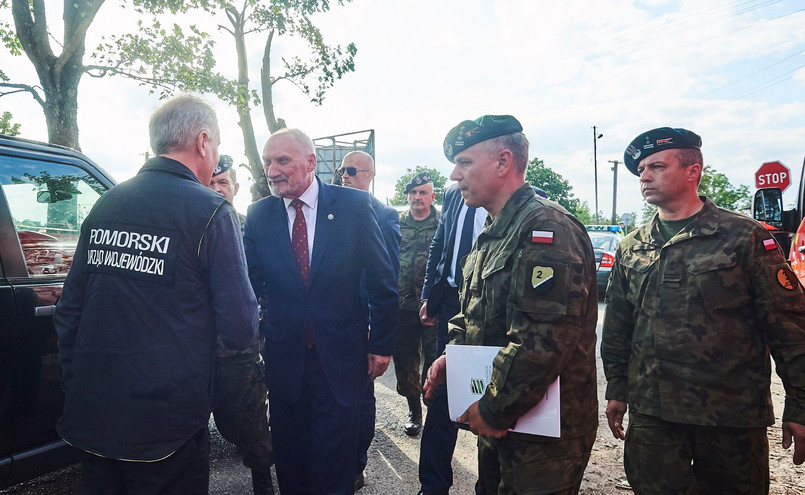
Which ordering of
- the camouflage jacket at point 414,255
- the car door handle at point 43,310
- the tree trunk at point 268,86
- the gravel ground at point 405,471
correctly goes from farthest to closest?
the tree trunk at point 268,86 < the camouflage jacket at point 414,255 < the gravel ground at point 405,471 < the car door handle at point 43,310

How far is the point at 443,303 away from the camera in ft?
9.91

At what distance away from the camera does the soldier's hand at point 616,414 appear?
214 cm

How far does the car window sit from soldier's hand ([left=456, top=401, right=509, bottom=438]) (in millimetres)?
2167

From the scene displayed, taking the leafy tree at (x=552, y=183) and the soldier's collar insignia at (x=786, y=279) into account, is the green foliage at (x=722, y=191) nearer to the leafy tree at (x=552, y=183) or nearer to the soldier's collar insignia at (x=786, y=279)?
the leafy tree at (x=552, y=183)

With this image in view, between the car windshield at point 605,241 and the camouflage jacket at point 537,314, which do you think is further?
the car windshield at point 605,241

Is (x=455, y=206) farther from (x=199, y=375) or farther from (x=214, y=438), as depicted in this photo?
(x=214, y=438)

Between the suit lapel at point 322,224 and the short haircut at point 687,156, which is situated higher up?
the short haircut at point 687,156

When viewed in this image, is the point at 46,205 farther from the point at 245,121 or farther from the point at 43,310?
the point at 245,121

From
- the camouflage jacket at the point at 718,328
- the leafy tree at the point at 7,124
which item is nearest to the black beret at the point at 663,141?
the camouflage jacket at the point at 718,328

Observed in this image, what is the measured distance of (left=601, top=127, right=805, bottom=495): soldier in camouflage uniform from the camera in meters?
1.80

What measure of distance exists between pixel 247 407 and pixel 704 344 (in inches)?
87.4

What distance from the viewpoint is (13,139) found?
236 centimetres

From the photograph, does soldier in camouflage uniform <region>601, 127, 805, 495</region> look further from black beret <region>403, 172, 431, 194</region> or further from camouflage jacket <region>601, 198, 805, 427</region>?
black beret <region>403, 172, 431, 194</region>

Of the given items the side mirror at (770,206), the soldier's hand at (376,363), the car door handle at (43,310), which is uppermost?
the side mirror at (770,206)
